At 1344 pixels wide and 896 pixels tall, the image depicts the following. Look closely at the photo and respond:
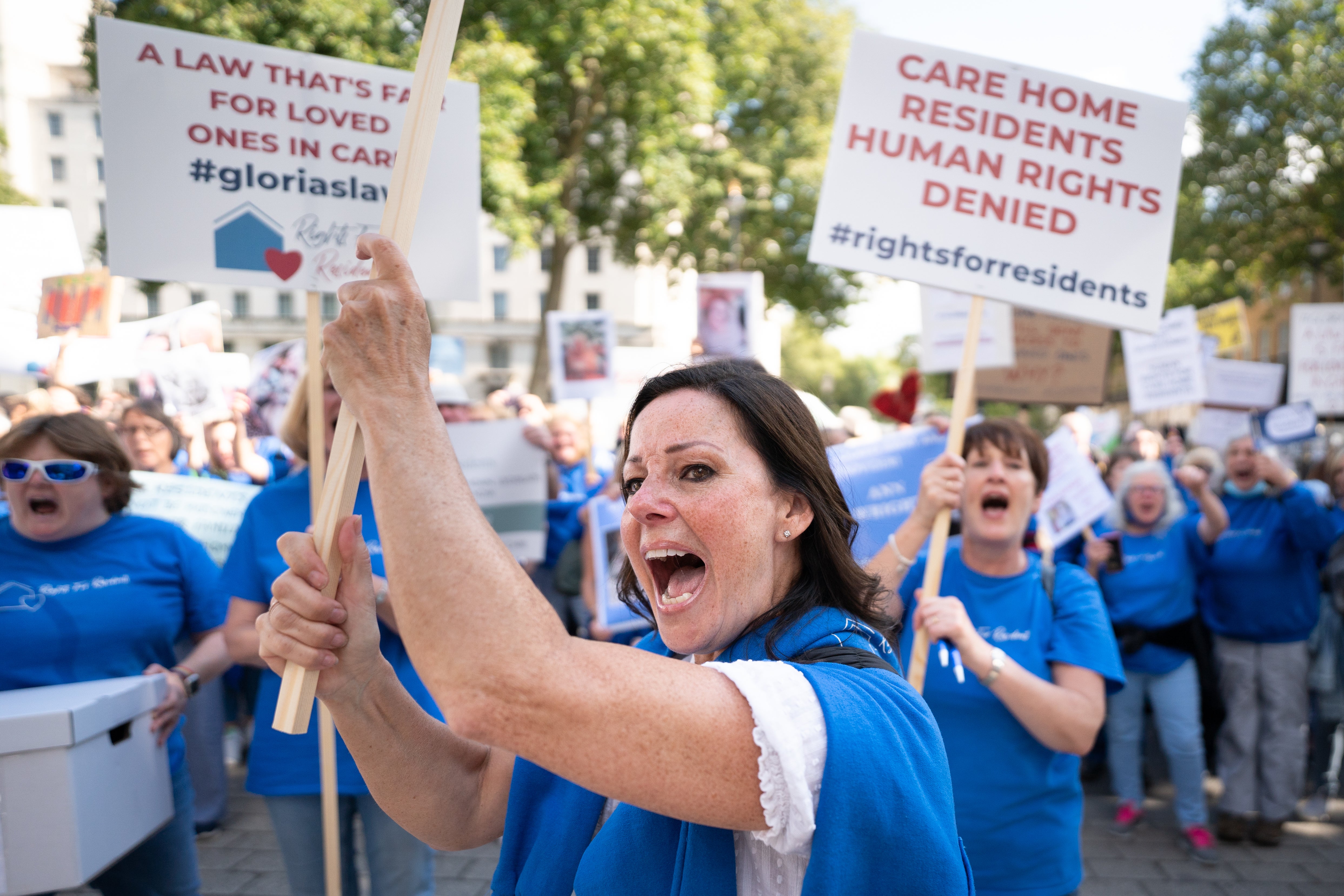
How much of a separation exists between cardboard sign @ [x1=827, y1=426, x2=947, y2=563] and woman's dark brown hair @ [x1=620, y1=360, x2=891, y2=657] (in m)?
2.80

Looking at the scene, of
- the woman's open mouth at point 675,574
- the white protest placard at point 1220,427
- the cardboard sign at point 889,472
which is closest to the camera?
the woman's open mouth at point 675,574

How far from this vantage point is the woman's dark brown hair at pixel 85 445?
2861 mm

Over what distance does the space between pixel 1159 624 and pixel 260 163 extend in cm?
464

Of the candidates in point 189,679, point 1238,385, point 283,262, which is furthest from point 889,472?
point 1238,385

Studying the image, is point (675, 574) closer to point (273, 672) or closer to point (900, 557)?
point (900, 557)

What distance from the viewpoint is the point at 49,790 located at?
2242mm

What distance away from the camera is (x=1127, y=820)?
204 inches

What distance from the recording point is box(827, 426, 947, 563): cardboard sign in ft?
14.2

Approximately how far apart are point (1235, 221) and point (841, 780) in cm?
2450

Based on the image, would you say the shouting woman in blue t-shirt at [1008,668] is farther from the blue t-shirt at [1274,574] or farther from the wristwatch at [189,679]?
the blue t-shirt at [1274,574]

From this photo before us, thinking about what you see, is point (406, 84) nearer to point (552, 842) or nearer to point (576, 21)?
point (552, 842)

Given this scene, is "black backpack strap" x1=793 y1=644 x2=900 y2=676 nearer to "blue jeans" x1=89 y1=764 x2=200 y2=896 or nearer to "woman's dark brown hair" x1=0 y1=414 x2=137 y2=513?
"blue jeans" x1=89 y1=764 x2=200 y2=896

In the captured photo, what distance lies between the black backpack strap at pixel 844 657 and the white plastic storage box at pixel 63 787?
1.89 m

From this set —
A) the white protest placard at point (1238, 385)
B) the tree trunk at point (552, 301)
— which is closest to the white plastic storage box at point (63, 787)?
the white protest placard at point (1238, 385)
